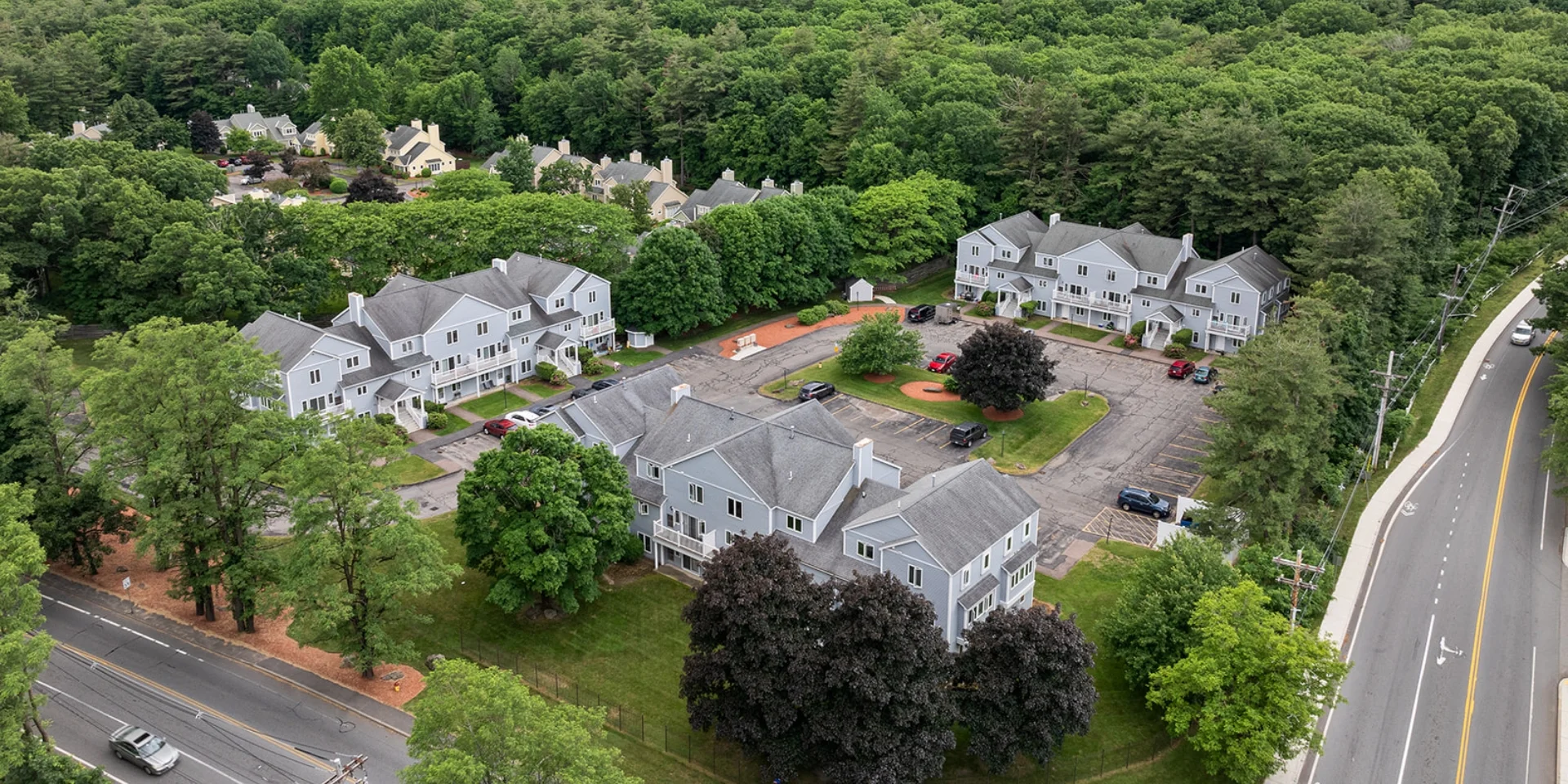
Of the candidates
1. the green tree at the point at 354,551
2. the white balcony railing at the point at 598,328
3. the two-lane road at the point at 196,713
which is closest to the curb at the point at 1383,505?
the green tree at the point at 354,551

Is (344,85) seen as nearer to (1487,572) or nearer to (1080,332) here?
(1080,332)

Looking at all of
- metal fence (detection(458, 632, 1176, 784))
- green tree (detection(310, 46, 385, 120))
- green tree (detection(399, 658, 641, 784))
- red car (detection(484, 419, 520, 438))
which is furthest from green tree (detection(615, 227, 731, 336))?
green tree (detection(310, 46, 385, 120))

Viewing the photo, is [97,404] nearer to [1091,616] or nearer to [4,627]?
[4,627]

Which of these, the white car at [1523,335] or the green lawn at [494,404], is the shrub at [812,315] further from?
the white car at [1523,335]

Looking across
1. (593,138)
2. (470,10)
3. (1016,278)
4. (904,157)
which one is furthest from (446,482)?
(470,10)

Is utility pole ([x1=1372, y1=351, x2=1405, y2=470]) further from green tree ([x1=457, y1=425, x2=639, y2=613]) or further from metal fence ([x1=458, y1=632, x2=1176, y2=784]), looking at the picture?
green tree ([x1=457, y1=425, x2=639, y2=613])

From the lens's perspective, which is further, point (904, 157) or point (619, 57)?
point (619, 57)

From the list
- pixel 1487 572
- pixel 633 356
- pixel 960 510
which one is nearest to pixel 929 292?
pixel 633 356

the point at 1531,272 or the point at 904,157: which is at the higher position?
the point at 904,157
